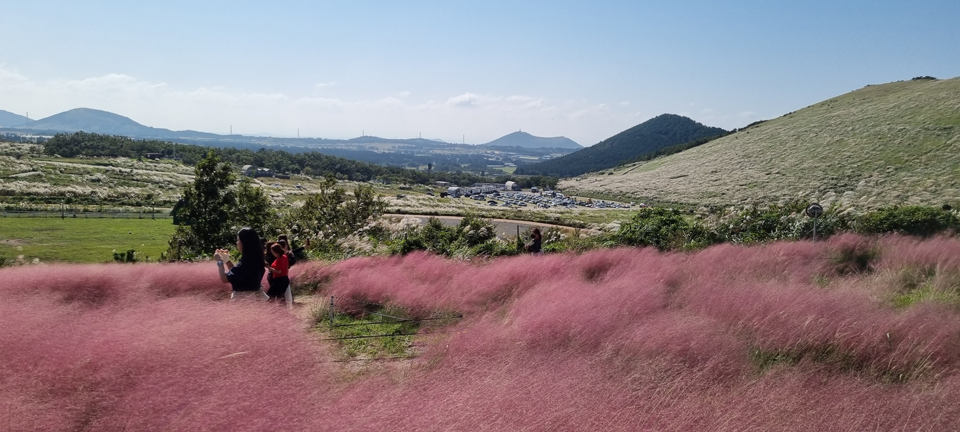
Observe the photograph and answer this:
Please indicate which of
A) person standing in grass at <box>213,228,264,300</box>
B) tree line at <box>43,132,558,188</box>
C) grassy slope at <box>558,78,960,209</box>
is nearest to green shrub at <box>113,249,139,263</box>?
person standing in grass at <box>213,228,264,300</box>

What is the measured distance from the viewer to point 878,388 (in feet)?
13.5

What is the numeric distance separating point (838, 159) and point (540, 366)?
286ft

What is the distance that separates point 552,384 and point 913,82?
5380 inches

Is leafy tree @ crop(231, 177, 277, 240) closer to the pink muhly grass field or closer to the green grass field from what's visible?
the green grass field

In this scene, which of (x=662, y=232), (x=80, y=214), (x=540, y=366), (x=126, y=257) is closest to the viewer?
(x=540, y=366)

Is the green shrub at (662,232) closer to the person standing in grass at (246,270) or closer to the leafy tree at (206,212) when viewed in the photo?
the person standing in grass at (246,270)

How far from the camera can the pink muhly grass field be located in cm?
374

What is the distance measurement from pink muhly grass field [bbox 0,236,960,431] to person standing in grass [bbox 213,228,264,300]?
131cm

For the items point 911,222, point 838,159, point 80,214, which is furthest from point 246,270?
point 838,159

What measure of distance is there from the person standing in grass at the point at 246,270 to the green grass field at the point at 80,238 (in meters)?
18.9

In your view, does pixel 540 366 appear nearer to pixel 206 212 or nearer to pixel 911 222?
pixel 911 222

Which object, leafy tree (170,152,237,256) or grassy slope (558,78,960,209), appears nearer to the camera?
leafy tree (170,152,237,256)

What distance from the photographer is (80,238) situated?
36.3m

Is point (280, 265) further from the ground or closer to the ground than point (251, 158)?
closer to the ground
